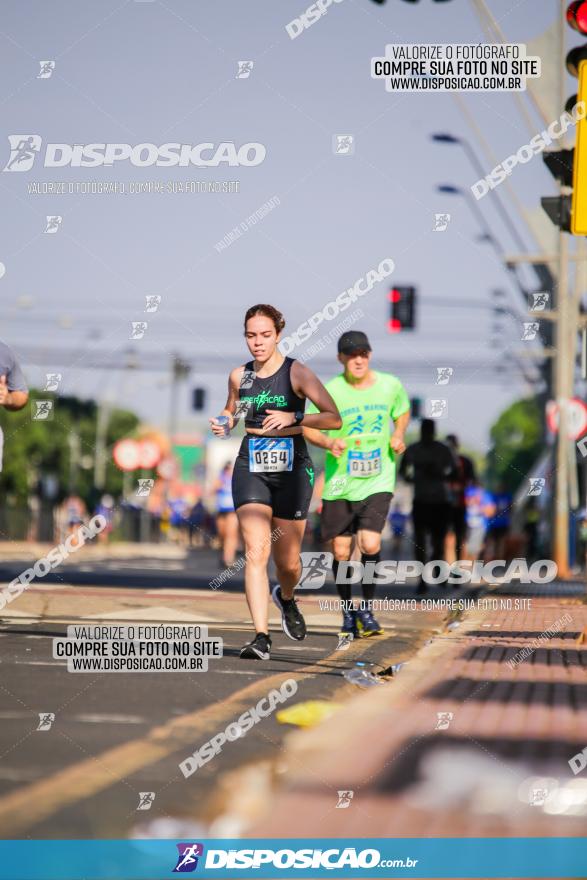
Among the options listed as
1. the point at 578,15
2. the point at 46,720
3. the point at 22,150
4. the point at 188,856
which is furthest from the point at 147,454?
the point at 188,856

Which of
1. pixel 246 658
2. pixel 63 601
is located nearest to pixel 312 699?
pixel 246 658

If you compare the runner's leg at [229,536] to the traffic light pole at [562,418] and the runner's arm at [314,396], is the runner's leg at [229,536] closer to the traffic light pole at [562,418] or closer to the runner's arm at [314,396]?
the traffic light pole at [562,418]

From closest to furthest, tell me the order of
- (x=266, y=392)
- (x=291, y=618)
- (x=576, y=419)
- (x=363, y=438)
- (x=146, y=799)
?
(x=146, y=799) → (x=266, y=392) → (x=291, y=618) → (x=363, y=438) → (x=576, y=419)

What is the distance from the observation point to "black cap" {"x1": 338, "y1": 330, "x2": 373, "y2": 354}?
9586mm

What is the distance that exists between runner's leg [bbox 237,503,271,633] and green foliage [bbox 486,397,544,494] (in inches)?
4140

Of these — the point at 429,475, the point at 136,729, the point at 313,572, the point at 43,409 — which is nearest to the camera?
the point at 136,729

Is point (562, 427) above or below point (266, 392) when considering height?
above

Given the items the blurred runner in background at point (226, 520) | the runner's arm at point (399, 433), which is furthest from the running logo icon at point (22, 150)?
the blurred runner in background at point (226, 520)

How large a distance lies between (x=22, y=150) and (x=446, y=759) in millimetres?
2235

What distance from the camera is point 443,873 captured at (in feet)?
11.3

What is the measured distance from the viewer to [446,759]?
4.82m

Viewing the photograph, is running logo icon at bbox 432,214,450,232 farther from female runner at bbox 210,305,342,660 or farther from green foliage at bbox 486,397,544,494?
green foliage at bbox 486,397,544,494

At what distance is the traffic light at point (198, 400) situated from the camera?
4812 cm

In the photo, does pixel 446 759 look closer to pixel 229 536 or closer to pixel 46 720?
pixel 46 720
